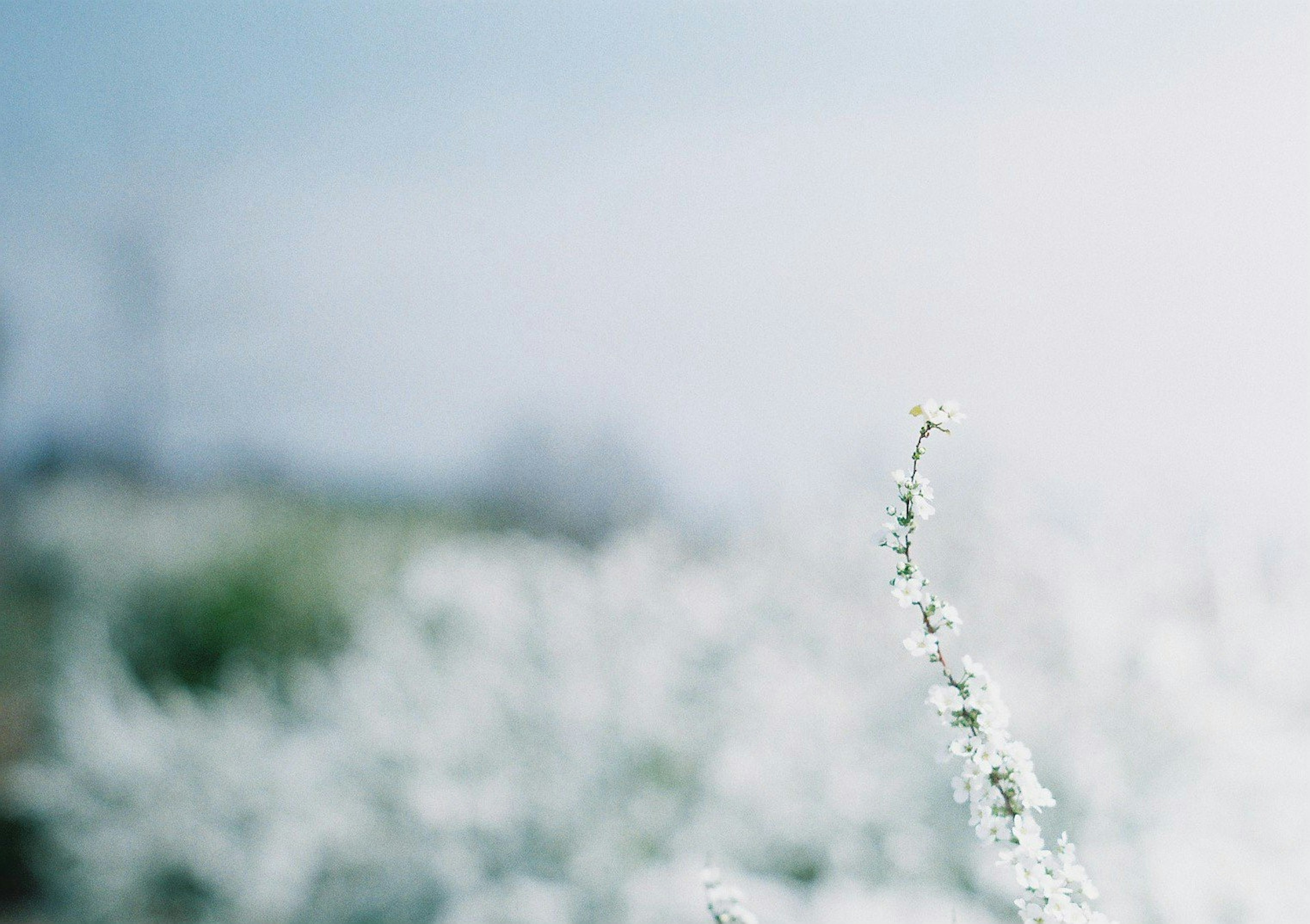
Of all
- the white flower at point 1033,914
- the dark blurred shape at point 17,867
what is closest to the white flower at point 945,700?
the white flower at point 1033,914

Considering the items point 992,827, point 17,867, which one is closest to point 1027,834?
point 992,827

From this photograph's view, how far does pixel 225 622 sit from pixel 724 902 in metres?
2.16

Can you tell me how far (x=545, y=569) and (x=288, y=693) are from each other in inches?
27.1

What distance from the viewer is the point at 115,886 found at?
5.51 ft

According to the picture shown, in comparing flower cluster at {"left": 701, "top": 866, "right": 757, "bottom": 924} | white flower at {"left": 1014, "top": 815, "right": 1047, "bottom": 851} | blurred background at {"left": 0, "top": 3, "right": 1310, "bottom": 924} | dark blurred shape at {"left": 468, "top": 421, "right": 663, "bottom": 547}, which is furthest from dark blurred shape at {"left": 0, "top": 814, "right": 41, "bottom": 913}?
white flower at {"left": 1014, "top": 815, "right": 1047, "bottom": 851}

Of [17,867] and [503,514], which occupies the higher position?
[503,514]

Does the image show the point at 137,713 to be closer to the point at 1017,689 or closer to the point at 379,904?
the point at 379,904

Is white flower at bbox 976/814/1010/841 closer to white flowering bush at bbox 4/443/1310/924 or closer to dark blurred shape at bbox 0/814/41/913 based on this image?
white flowering bush at bbox 4/443/1310/924

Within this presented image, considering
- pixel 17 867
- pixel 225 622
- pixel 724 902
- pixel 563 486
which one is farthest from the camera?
pixel 563 486

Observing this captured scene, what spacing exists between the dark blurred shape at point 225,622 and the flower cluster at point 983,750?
6.82ft

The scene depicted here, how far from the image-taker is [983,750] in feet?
1.39

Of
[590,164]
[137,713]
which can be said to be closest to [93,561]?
[137,713]

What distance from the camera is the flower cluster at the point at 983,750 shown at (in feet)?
1.36

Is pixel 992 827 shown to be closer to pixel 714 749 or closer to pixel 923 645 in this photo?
pixel 923 645
